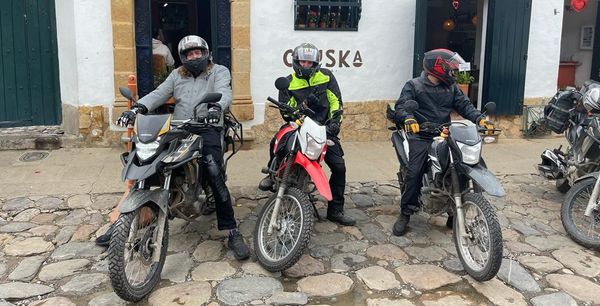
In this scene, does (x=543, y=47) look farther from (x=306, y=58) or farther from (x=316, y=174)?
(x=316, y=174)

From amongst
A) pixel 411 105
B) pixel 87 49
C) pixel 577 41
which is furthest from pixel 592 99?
pixel 577 41

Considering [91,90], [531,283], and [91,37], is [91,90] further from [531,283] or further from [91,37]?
[531,283]

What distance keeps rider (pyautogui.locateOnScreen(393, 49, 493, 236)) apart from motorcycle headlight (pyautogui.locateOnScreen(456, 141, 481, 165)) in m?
0.54

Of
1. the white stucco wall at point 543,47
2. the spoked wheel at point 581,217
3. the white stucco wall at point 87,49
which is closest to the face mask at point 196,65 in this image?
the spoked wheel at point 581,217

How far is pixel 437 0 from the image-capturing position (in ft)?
38.7

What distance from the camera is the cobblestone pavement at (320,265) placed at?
136 inches

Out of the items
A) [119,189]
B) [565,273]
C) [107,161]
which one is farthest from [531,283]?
[107,161]

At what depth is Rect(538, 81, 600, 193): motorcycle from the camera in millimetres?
5031

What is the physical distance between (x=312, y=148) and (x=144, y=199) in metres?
1.20

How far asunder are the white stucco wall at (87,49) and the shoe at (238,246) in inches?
159

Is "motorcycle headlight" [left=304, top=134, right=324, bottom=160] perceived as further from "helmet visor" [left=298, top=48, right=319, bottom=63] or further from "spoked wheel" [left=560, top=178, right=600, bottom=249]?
"spoked wheel" [left=560, top=178, right=600, bottom=249]

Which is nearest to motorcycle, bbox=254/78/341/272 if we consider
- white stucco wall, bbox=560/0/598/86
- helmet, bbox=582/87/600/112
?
helmet, bbox=582/87/600/112

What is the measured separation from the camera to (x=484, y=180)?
3.71 m

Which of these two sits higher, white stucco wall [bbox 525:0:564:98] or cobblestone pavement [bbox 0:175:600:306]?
white stucco wall [bbox 525:0:564:98]
